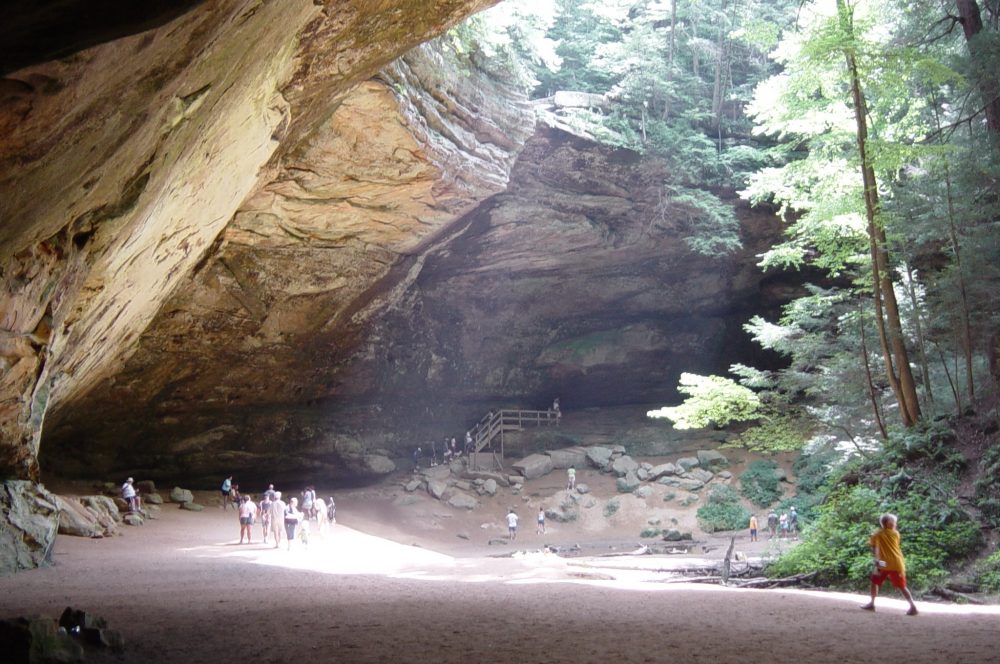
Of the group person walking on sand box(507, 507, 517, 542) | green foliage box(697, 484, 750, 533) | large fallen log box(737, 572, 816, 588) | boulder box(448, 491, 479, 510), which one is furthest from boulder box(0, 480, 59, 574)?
green foliage box(697, 484, 750, 533)

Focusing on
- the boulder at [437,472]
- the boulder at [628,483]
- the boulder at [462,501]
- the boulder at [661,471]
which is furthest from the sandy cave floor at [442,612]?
the boulder at [661,471]

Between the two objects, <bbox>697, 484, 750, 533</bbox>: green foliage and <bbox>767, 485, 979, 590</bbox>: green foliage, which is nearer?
<bbox>767, 485, 979, 590</bbox>: green foliage

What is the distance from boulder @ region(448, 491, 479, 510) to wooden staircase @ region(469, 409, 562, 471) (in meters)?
2.79

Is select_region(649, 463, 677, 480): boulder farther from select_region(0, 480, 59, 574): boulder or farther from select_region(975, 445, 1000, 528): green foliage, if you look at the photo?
select_region(0, 480, 59, 574): boulder

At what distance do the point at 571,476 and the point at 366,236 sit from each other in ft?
42.3

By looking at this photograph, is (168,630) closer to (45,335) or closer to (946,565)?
(45,335)

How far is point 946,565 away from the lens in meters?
9.90

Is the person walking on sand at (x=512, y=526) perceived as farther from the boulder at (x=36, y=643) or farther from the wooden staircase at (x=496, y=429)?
the boulder at (x=36, y=643)

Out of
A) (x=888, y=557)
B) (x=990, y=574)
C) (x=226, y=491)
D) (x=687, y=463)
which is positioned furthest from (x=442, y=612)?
(x=687, y=463)

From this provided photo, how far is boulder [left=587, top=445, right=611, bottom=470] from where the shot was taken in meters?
28.3

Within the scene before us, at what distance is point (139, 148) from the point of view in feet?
21.6

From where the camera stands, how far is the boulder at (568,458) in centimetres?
2856

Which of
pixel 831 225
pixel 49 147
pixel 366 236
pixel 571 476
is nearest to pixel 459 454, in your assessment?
pixel 571 476

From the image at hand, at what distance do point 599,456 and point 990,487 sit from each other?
18468 millimetres
